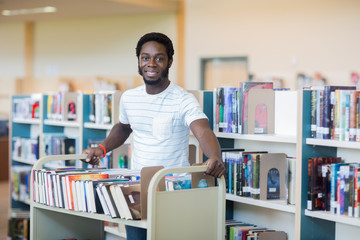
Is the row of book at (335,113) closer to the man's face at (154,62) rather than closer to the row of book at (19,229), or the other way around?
the man's face at (154,62)

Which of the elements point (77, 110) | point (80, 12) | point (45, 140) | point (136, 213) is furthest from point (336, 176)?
point (80, 12)

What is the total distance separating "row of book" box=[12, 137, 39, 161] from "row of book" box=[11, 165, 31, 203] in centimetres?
14

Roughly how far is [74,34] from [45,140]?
7.34 m

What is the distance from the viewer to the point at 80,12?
11.7 meters

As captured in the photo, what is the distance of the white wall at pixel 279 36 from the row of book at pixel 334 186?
579cm

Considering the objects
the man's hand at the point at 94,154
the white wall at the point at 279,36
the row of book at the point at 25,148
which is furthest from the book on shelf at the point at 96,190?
the white wall at the point at 279,36

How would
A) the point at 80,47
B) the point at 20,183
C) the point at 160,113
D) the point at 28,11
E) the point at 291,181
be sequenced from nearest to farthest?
the point at 160,113, the point at 291,181, the point at 20,183, the point at 28,11, the point at 80,47

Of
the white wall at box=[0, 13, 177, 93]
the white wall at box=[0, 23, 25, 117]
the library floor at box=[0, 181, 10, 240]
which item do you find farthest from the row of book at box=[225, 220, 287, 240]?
the white wall at box=[0, 23, 25, 117]

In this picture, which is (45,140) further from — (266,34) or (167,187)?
(266,34)

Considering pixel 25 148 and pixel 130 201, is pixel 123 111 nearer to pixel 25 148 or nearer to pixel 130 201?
pixel 130 201

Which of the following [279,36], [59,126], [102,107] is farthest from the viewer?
[279,36]

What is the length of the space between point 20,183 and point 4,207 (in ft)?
2.12

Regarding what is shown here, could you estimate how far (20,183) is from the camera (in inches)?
260

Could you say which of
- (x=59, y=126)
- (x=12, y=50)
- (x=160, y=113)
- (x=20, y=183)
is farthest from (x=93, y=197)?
(x=12, y=50)
